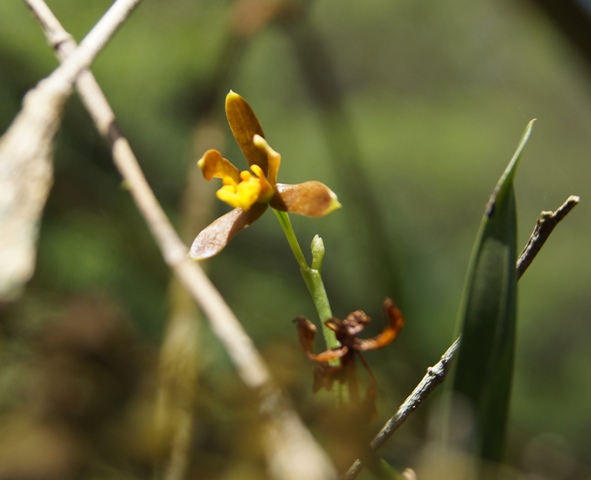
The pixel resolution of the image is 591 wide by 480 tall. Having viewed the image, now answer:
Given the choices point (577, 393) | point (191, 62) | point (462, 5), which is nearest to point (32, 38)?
point (191, 62)

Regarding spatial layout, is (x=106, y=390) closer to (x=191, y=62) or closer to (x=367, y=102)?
A: (x=191, y=62)

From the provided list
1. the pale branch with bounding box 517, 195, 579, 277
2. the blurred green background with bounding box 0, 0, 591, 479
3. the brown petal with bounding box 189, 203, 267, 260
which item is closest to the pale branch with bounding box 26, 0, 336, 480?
the brown petal with bounding box 189, 203, 267, 260

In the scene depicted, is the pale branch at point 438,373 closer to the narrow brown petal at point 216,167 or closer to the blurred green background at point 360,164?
the narrow brown petal at point 216,167

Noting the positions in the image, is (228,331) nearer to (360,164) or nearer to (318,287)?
(318,287)

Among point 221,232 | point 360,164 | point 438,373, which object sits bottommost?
point 360,164

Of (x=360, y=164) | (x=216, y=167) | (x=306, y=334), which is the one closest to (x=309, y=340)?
(x=306, y=334)

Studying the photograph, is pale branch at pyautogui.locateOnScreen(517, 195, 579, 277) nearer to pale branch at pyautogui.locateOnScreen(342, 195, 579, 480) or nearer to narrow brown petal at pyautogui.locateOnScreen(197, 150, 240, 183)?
pale branch at pyautogui.locateOnScreen(342, 195, 579, 480)
